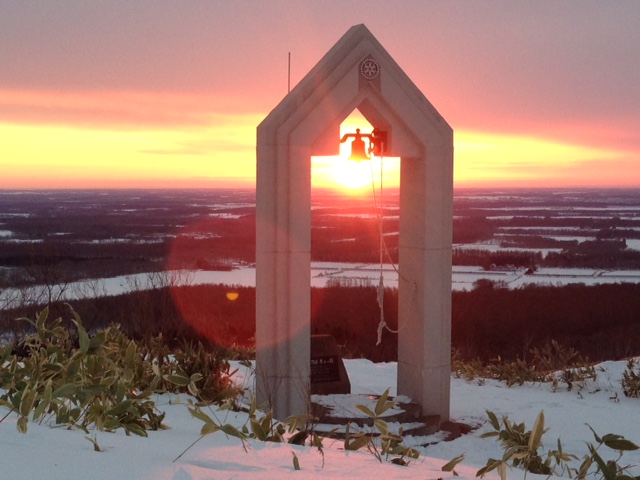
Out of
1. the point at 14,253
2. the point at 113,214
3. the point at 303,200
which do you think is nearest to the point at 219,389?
the point at 303,200

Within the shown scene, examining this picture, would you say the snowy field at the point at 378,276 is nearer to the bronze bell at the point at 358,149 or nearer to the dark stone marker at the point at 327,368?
the dark stone marker at the point at 327,368

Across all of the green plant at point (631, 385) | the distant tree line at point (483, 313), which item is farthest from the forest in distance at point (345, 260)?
the green plant at point (631, 385)

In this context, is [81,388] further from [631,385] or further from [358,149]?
[631,385]

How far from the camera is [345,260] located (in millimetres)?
63594

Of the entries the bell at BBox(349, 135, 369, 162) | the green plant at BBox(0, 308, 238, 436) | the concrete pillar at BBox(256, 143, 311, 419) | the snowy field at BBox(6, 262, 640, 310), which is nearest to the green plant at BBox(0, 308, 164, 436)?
the green plant at BBox(0, 308, 238, 436)

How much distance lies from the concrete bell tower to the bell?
29 centimetres

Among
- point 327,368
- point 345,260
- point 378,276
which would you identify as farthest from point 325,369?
point 345,260

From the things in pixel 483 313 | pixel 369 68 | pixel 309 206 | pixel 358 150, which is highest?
pixel 369 68

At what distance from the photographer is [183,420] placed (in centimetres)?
559

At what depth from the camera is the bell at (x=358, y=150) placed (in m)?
8.83

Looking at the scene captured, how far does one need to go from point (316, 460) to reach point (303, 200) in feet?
15.4

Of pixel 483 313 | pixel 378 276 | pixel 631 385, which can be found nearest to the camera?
pixel 631 385

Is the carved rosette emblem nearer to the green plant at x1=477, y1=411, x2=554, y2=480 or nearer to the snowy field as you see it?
the green plant at x1=477, y1=411, x2=554, y2=480

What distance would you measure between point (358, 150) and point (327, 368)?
2.81m
